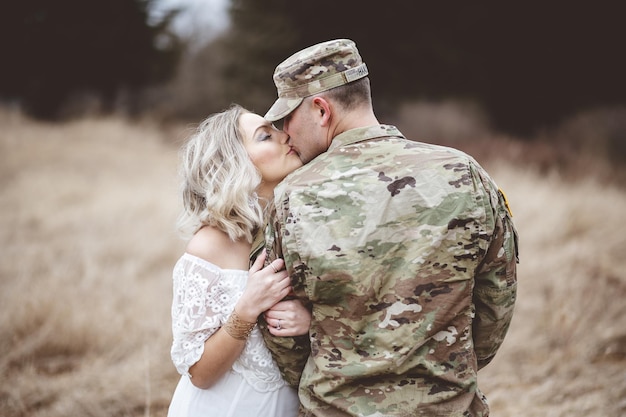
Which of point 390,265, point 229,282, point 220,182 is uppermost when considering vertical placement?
point 220,182

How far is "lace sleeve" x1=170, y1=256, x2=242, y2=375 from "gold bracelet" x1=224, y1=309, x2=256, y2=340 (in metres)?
0.09

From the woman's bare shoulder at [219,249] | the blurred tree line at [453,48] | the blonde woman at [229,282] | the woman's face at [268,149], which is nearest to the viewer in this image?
the blonde woman at [229,282]

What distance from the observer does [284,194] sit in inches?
74.6

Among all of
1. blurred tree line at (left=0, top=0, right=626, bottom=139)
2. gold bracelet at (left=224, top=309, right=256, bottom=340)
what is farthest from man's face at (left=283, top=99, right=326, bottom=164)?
blurred tree line at (left=0, top=0, right=626, bottom=139)

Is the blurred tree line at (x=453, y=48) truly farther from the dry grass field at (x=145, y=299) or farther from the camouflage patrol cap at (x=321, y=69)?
the camouflage patrol cap at (x=321, y=69)

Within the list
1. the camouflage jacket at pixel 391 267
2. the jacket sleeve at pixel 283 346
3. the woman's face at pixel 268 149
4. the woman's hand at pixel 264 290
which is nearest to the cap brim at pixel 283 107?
the woman's face at pixel 268 149

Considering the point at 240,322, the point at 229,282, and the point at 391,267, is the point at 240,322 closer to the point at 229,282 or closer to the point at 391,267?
the point at 229,282

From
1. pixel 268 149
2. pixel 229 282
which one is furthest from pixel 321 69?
pixel 229 282

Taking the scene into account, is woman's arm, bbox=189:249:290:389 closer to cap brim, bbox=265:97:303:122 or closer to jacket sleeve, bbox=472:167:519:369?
cap brim, bbox=265:97:303:122

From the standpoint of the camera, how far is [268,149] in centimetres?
236

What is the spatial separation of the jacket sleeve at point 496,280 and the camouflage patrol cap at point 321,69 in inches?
25.7

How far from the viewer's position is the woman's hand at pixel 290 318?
1973 mm

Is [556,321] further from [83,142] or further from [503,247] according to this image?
[83,142]

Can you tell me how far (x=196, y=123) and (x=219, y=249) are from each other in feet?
29.2
